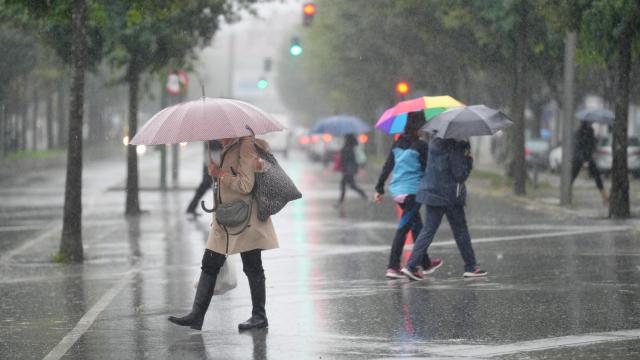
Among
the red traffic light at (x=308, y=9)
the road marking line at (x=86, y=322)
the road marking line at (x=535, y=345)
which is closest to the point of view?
the road marking line at (x=535, y=345)

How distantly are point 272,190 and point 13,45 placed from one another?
124ft

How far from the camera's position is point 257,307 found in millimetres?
10227

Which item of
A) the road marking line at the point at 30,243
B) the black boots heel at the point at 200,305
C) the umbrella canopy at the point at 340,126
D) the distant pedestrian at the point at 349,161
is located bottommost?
the road marking line at the point at 30,243

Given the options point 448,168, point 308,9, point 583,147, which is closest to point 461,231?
point 448,168

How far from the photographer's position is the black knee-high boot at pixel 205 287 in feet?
33.1

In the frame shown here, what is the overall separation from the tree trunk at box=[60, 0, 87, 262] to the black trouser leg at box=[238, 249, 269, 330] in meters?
6.20

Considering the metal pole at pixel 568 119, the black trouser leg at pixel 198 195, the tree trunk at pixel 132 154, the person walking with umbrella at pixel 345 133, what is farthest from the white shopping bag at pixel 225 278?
the metal pole at pixel 568 119

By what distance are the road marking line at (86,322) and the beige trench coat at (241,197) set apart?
1.20 m

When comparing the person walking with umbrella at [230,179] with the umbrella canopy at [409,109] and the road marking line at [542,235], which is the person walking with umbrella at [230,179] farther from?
the road marking line at [542,235]

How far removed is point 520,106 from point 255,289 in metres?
22.9

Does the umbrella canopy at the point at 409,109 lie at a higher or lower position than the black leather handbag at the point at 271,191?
higher

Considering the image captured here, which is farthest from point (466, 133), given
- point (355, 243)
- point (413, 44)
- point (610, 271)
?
point (413, 44)

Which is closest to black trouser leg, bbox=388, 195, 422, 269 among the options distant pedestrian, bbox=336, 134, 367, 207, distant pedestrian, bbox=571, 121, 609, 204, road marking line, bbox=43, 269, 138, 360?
road marking line, bbox=43, 269, 138, 360

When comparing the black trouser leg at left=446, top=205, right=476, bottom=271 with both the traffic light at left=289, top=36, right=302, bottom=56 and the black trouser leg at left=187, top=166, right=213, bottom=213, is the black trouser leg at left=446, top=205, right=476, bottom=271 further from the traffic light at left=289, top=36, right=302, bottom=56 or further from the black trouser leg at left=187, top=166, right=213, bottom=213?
the traffic light at left=289, top=36, right=302, bottom=56
